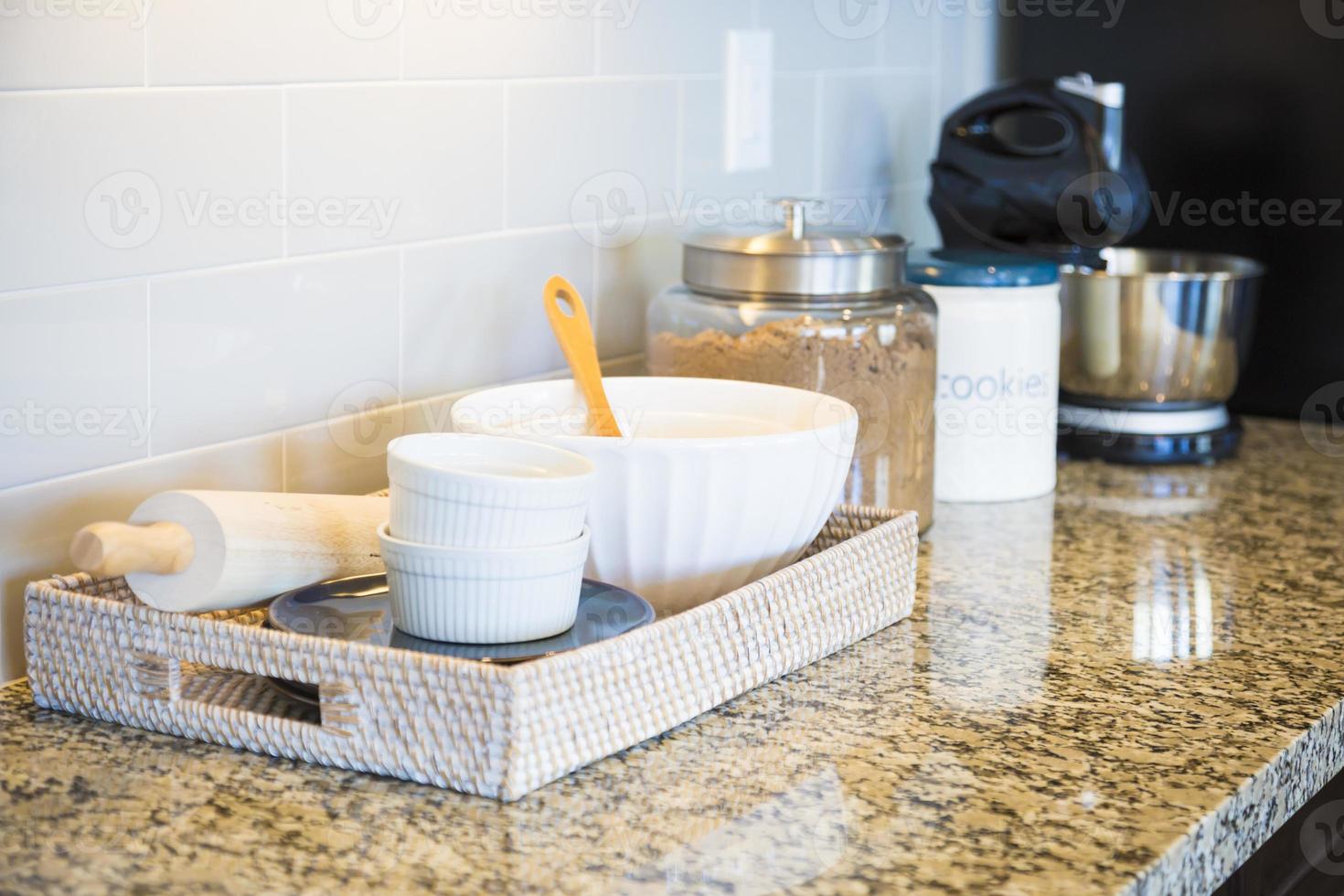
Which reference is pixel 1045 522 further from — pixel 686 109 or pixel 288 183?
pixel 288 183

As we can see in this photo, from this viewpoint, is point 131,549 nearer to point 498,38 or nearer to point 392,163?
point 392,163

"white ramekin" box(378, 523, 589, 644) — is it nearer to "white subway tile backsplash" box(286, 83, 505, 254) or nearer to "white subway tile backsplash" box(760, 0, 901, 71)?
"white subway tile backsplash" box(286, 83, 505, 254)

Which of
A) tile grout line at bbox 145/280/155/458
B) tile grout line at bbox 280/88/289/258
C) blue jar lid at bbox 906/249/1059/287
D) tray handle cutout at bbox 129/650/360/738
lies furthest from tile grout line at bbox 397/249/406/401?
blue jar lid at bbox 906/249/1059/287

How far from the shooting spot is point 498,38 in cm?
114

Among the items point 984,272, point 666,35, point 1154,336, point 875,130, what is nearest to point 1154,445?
point 1154,336

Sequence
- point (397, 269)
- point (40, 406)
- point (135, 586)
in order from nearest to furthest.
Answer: point (135, 586), point (40, 406), point (397, 269)

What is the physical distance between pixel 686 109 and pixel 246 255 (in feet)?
1.61

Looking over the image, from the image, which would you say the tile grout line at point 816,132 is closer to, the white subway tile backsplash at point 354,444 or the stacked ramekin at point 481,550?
the white subway tile backsplash at point 354,444

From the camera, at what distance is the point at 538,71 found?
46.4 inches

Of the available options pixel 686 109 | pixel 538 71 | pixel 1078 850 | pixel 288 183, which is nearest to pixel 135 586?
pixel 288 183

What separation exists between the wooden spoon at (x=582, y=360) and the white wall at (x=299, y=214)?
0.15 metres

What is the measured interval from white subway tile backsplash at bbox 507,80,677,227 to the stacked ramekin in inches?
17.8

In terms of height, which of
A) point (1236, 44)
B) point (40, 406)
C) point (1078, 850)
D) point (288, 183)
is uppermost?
point (1236, 44)

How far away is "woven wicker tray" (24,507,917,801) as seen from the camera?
2.30ft
